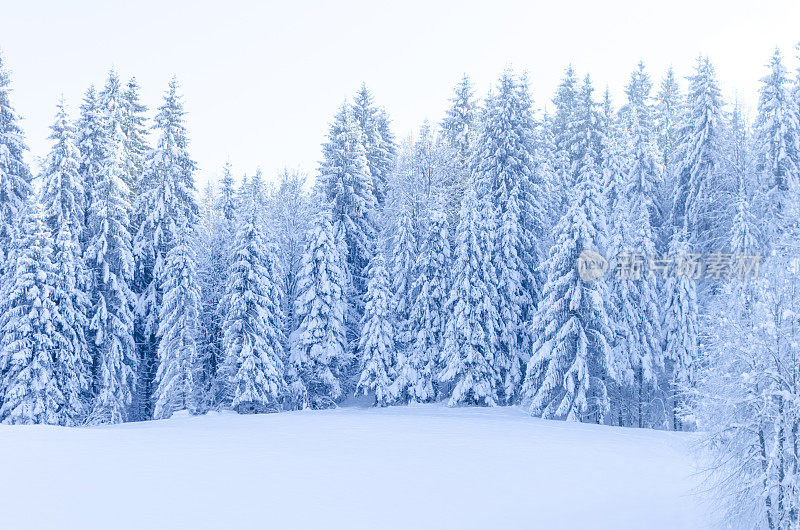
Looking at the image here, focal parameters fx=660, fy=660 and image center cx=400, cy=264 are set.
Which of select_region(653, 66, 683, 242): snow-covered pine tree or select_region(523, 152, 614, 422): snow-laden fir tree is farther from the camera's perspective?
select_region(653, 66, 683, 242): snow-covered pine tree

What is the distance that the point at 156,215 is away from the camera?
3481 centimetres

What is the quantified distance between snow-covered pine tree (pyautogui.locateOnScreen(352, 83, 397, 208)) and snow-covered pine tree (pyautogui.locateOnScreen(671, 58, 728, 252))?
19.1 meters

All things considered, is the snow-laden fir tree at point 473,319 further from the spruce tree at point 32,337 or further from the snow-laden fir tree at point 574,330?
the spruce tree at point 32,337

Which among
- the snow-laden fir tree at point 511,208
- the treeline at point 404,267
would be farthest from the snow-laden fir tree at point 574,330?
the snow-laden fir tree at point 511,208

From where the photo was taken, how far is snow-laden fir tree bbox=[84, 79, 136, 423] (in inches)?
1252

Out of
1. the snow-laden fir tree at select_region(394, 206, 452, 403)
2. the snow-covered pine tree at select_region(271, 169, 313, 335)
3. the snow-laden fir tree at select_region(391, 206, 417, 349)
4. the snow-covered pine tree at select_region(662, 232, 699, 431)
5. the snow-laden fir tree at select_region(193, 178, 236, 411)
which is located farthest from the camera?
the snow-covered pine tree at select_region(271, 169, 313, 335)

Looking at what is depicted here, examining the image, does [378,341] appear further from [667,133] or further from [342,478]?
[667,133]

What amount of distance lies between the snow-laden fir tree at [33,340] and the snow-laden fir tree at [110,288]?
70.0 inches

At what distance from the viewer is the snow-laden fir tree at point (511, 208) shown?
113 ft

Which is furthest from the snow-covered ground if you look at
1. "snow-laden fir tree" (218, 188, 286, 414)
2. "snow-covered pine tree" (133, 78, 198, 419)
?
"snow-covered pine tree" (133, 78, 198, 419)

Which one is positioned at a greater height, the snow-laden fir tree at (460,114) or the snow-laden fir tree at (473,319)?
the snow-laden fir tree at (460,114)

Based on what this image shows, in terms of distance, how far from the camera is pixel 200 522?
547 inches

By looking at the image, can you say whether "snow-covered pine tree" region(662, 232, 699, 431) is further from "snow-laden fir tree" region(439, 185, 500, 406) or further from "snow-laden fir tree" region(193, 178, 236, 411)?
"snow-laden fir tree" region(193, 178, 236, 411)

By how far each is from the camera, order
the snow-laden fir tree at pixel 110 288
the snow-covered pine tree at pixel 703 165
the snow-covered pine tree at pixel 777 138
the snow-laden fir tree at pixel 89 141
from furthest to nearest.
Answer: the snow-laden fir tree at pixel 89 141
the snow-covered pine tree at pixel 703 165
the snow-laden fir tree at pixel 110 288
the snow-covered pine tree at pixel 777 138
